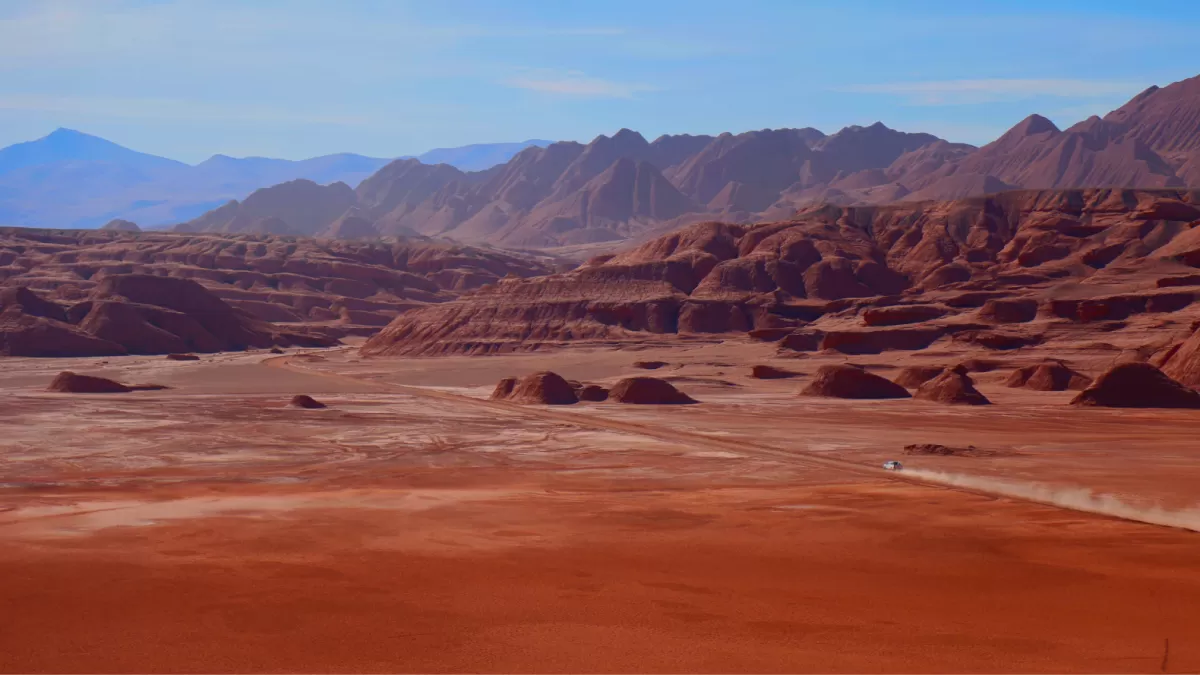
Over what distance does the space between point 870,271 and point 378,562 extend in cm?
8147

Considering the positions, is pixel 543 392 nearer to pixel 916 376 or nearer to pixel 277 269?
pixel 916 376

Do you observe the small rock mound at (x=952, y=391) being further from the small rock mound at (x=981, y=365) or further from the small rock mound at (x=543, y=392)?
the small rock mound at (x=543, y=392)

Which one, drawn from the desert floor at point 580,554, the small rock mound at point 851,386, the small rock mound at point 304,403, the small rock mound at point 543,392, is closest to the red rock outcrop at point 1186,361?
the small rock mound at point 851,386

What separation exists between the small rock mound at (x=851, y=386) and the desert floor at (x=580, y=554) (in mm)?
13437

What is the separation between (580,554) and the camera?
13930mm

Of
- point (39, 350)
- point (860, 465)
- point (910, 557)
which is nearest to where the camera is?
point (910, 557)

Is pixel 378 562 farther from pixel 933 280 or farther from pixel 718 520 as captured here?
pixel 933 280

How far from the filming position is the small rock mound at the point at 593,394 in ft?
147

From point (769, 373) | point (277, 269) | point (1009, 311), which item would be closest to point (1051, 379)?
point (769, 373)

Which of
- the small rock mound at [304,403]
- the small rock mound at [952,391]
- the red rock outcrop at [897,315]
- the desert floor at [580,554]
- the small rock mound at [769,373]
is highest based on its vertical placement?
the red rock outcrop at [897,315]

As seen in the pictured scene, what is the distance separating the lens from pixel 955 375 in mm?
42875

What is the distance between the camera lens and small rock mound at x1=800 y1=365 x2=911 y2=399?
4469 centimetres

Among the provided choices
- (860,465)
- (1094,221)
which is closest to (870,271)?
(1094,221)

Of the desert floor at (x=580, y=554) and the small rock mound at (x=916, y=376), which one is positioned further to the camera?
the small rock mound at (x=916, y=376)
